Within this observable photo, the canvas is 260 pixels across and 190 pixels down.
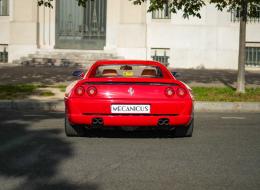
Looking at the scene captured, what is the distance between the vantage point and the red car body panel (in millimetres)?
7516

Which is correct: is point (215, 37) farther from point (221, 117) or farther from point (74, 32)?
point (221, 117)

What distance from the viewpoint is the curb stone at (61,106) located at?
1222 cm

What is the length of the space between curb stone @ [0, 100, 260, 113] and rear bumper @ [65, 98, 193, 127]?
479cm

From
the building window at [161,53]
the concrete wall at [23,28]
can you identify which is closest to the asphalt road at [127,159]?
the building window at [161,53]

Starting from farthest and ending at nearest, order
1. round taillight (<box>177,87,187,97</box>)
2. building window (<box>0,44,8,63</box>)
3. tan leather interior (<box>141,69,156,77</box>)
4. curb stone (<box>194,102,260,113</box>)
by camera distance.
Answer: building window (<box>0,44,8,63</box>), curb stone (<box>194,102,260,113</box>), tan leather interior (<box>141,69,156,77</box>), round taillight (<box>177,87,187,97</box>)

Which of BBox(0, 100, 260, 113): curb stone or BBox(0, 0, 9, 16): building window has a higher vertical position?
BBox(0, 0, 9, 16): building window

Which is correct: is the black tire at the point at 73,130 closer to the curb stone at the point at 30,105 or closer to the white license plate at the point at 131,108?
the white license plate at the point at 131,108

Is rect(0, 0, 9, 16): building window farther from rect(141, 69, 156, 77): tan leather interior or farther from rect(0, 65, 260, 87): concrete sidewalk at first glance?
rect(141, 69, 156, 77): tan leather interior

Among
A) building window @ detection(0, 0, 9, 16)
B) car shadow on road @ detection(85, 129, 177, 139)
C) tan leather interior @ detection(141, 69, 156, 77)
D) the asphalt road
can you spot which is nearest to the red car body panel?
the asphalt road

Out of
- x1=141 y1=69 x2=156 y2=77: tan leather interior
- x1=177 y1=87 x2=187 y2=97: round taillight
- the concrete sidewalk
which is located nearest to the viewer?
x1=177 y1=87 x2=187 y2=97: round taillight

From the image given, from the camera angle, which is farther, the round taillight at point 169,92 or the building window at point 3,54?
the building window at point 3,54

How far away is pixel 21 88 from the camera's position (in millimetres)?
14836

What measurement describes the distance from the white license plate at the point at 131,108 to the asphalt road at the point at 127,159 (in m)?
0.46

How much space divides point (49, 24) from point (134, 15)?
171 inches
